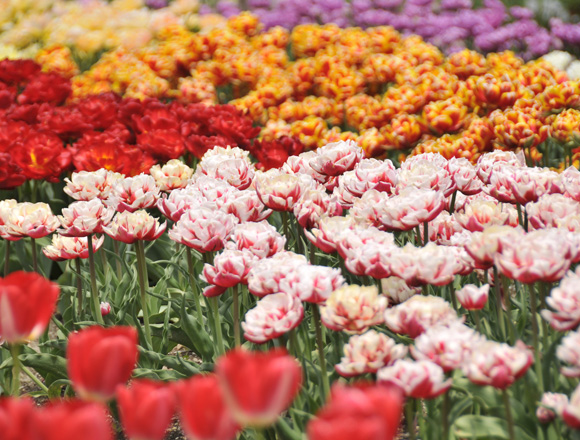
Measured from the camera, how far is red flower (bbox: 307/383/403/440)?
82cm

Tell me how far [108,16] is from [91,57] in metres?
1.12

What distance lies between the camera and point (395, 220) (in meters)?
1.87

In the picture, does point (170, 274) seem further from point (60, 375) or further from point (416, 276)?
point (416, 276)

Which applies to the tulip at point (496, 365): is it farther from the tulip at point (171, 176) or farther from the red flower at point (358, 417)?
the tulip at point (171, 176)

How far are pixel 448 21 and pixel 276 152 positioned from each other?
472cm

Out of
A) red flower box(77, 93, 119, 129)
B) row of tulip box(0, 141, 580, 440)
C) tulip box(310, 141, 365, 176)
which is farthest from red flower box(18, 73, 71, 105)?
tulip box(310, 141, 365, 176)

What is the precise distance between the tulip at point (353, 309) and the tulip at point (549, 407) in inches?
14.3

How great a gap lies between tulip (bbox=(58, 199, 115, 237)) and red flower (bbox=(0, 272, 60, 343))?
104 centimetres

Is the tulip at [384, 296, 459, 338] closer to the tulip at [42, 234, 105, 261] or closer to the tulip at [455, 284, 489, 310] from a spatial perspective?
the tulip at [455, 284, 489, 310]

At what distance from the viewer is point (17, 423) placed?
913 millimetres

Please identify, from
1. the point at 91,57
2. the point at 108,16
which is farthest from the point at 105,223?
the point at 108,16

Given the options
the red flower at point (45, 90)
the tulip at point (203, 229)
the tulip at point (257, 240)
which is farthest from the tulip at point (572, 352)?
the red flower at point (45, 90)

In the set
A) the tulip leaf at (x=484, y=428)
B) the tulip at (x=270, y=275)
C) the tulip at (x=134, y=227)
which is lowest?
the tulip leaf at (x=484, y=428)

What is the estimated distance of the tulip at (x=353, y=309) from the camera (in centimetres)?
143
